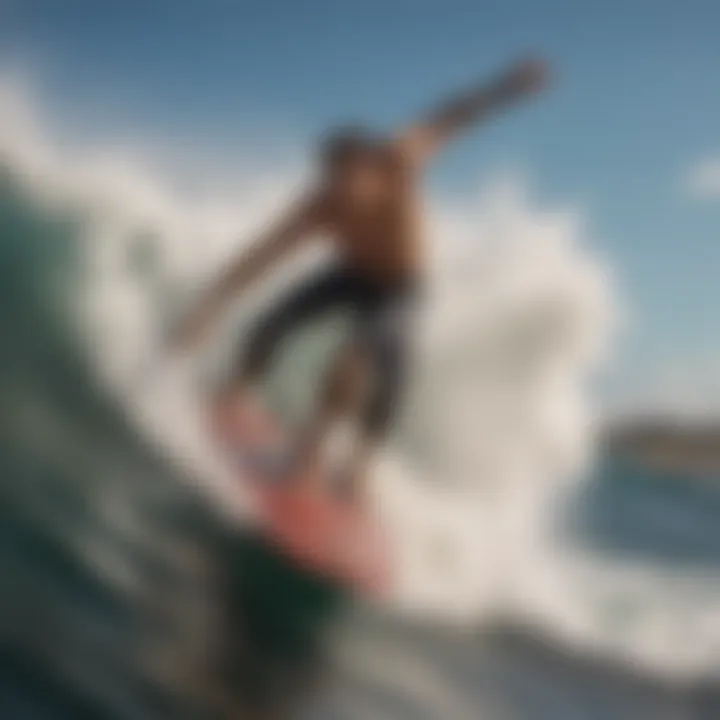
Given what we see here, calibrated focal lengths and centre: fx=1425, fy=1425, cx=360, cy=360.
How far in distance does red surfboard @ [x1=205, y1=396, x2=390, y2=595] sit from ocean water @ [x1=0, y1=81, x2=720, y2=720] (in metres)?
0.02

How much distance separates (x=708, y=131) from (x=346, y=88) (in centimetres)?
29

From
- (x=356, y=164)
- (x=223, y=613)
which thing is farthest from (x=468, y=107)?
(x=223, y=613)

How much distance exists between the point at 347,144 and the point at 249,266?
0.41 ft

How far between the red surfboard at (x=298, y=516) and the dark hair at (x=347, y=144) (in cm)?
21

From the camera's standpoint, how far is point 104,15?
1167 millimetres

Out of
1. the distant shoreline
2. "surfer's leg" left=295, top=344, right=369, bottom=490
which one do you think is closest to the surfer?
"surfer's leg" left=295, top=344, right=369, bottom=490

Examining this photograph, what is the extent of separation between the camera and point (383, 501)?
1090 millimetres

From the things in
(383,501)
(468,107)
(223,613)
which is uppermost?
(468,107)

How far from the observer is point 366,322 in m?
1.12

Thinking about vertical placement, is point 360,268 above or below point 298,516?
above

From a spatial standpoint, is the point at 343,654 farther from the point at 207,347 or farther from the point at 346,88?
the point at 346,88

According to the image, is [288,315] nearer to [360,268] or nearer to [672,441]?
[360,268]

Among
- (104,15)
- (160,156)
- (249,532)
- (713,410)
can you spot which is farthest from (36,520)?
(713,410)

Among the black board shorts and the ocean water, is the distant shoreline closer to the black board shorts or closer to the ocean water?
the ocean water
